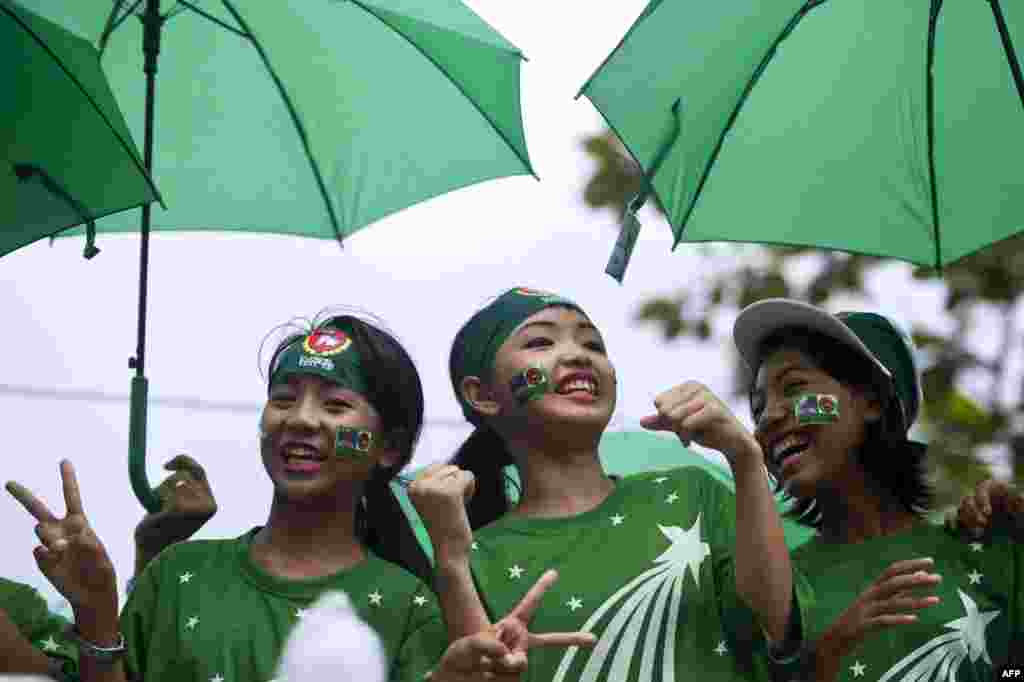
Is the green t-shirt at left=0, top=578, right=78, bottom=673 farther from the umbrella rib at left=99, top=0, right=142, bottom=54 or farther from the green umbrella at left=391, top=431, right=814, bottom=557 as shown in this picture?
the green umbrella at left=391, top=431, right=814, bottom=557

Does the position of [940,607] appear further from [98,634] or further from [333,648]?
[98,634]

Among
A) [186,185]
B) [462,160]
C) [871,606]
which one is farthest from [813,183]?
[186,185]

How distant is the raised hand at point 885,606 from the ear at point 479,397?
1011mm

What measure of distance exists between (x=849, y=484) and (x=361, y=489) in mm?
1170

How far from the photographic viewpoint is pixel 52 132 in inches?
174

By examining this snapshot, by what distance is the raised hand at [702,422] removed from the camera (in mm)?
3818

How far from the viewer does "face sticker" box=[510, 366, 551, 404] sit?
14.5ft

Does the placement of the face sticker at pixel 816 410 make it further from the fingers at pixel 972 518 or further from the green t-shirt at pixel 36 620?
the green t-shirt at pixel 36 620

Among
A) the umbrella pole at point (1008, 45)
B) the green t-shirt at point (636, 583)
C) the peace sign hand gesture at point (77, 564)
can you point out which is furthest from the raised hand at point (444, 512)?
the umbrella pole at point (1008, 45)

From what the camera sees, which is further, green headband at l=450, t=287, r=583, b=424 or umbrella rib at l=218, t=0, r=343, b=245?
umbrella rib at l=218, t=0, r=343, b=245

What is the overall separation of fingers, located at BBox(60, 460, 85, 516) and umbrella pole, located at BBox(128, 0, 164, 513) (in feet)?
2.03

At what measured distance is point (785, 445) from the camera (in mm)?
4535

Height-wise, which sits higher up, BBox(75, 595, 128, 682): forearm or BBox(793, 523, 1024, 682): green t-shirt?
BBox(793, 523, 1024, 682): green t-shirt

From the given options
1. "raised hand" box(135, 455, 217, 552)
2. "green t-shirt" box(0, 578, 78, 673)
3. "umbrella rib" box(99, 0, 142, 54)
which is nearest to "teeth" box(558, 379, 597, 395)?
"raised hand" box(135, 455, 217, 552)
